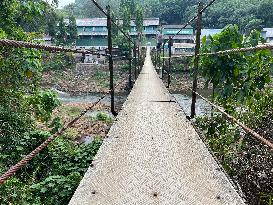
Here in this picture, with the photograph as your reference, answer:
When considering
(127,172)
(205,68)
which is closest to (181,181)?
(127,172)

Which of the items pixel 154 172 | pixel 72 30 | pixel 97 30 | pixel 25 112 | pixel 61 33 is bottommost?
pixel 25 112

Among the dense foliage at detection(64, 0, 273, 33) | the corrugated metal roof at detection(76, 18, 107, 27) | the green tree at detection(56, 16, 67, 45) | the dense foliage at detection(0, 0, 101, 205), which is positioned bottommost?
the dense foliage at detection(0, 0, 101, 205)

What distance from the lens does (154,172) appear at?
1593 mm

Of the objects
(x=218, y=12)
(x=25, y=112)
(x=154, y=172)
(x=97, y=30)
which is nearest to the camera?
(x=154, y=172)

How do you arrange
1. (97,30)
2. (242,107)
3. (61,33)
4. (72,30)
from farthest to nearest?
(97,30), (72,30), (61,33), (242,107)

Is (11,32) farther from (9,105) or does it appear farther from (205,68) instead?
(205,68)

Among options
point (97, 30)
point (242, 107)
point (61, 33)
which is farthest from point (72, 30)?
point (242, 107)

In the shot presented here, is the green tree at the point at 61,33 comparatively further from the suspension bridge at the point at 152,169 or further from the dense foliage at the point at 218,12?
A: the suspension bridge at the point at 152,169

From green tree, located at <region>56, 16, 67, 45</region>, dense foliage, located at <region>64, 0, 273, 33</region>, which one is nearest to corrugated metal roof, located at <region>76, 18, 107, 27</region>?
dense foliage, located at <region>64, 0, 273, 33</region>

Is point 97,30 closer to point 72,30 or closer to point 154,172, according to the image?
point 72,30

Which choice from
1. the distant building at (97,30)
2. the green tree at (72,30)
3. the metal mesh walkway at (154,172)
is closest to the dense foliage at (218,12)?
the distant building at (97,30)

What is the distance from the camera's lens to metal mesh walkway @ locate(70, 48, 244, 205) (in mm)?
1340

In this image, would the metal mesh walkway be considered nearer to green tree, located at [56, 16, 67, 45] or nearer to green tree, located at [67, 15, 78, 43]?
green tree, located at [56, 16, 67, 45]

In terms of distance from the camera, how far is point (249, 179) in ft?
7.14
